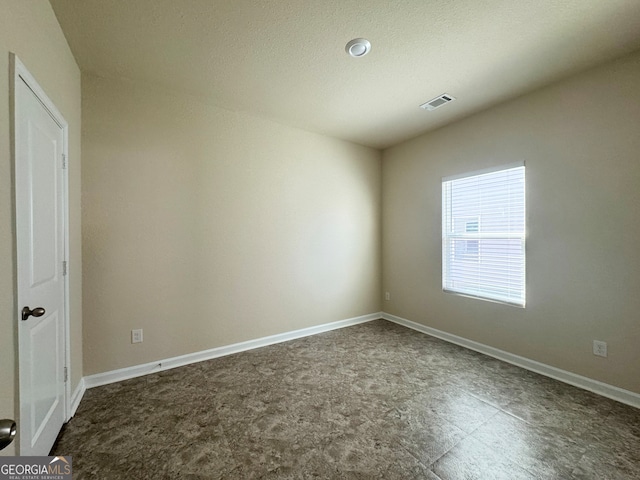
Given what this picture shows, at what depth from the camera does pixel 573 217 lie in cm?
242

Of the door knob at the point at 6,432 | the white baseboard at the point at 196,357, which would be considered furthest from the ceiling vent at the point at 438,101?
the door knob at the point at 6,432

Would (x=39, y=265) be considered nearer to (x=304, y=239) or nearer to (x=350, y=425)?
(x=350, y=425)

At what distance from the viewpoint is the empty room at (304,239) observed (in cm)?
156

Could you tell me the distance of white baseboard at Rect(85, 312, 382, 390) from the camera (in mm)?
2400

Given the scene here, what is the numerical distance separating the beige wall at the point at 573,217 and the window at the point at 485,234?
11 centimetres

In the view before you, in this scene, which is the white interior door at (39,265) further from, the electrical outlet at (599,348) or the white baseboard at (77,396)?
the electrical outlet at (599,348)

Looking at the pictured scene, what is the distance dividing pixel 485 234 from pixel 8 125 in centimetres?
388

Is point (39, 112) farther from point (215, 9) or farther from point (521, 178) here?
point (521, 178)

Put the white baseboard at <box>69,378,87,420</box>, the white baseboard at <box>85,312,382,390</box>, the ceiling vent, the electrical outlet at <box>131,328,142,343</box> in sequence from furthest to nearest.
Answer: the ceiling vent, the electrical outlet at <box>131,328,142,343</box>, the white baseboard at <box>85,312,382,390</box>, the white baseboard at <box>69,378,87,420</box>

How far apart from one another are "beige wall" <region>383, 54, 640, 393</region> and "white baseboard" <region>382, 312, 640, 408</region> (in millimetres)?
50

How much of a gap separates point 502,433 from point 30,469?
254 cm

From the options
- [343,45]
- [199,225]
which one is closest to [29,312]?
[199,225]

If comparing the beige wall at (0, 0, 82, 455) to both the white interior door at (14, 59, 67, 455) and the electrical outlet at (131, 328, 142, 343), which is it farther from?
the electrical outlet at (131, 328, 142, 343)

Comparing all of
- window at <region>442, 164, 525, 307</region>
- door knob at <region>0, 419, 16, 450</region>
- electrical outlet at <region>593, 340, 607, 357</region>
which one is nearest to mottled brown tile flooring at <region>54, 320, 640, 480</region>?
electrical outlet at <region>593, 340, 607, 357</region>
